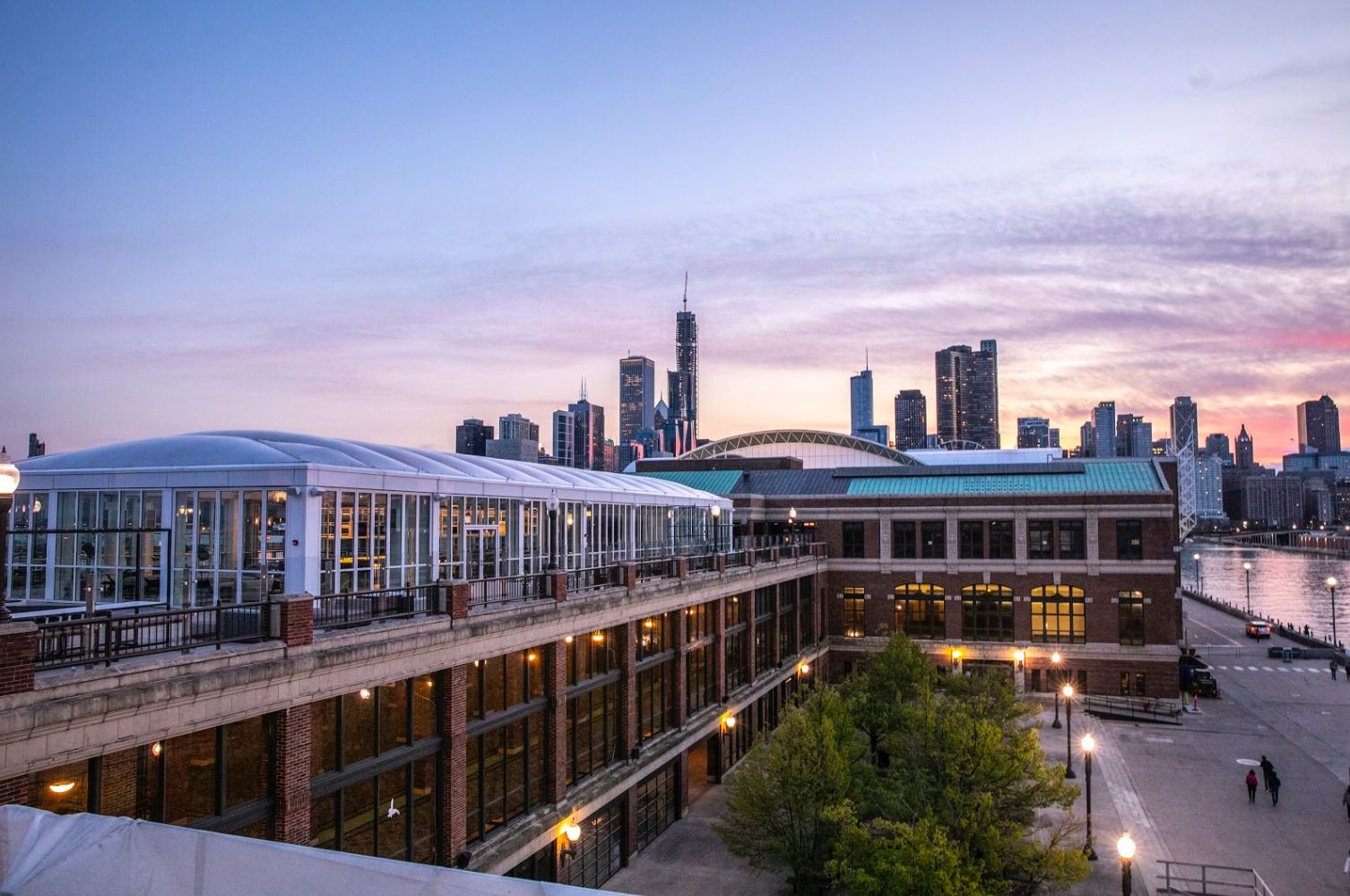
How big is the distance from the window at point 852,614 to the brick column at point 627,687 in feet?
114

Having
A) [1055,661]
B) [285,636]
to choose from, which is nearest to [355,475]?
[285,636]

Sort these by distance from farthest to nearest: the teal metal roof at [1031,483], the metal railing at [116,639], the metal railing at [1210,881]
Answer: the teal metal roof at [1031,483] → the metal railing at [1210,881] → the metal railing at [116,639]

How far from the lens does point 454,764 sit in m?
20.5

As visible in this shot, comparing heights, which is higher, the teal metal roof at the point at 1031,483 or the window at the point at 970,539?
the teal metal roof at the point at 1031,483

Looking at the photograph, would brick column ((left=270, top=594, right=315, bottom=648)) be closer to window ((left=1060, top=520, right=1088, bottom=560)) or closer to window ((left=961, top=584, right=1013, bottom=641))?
window ((left=961, top=584, right=1013, bottom=641))

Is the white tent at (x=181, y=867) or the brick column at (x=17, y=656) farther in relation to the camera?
the brick column at (x=17, y=656)

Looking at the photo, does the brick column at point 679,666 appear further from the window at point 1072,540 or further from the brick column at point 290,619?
the window at point 1072,540

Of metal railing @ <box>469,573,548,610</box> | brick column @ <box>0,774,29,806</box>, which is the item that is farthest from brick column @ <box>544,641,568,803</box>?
brick column @ <box>0,774,29,806</box>

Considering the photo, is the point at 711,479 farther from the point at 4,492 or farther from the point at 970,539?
the point at 4,492

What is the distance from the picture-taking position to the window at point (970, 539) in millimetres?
60781

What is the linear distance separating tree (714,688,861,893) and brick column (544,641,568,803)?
5.70 meters

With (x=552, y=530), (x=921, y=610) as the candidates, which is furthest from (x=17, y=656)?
(x=921, y=610)

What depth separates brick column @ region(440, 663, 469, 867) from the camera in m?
20.2

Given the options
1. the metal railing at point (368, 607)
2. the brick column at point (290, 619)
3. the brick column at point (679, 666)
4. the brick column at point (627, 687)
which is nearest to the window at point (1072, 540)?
the brick column at point (679, 666)
